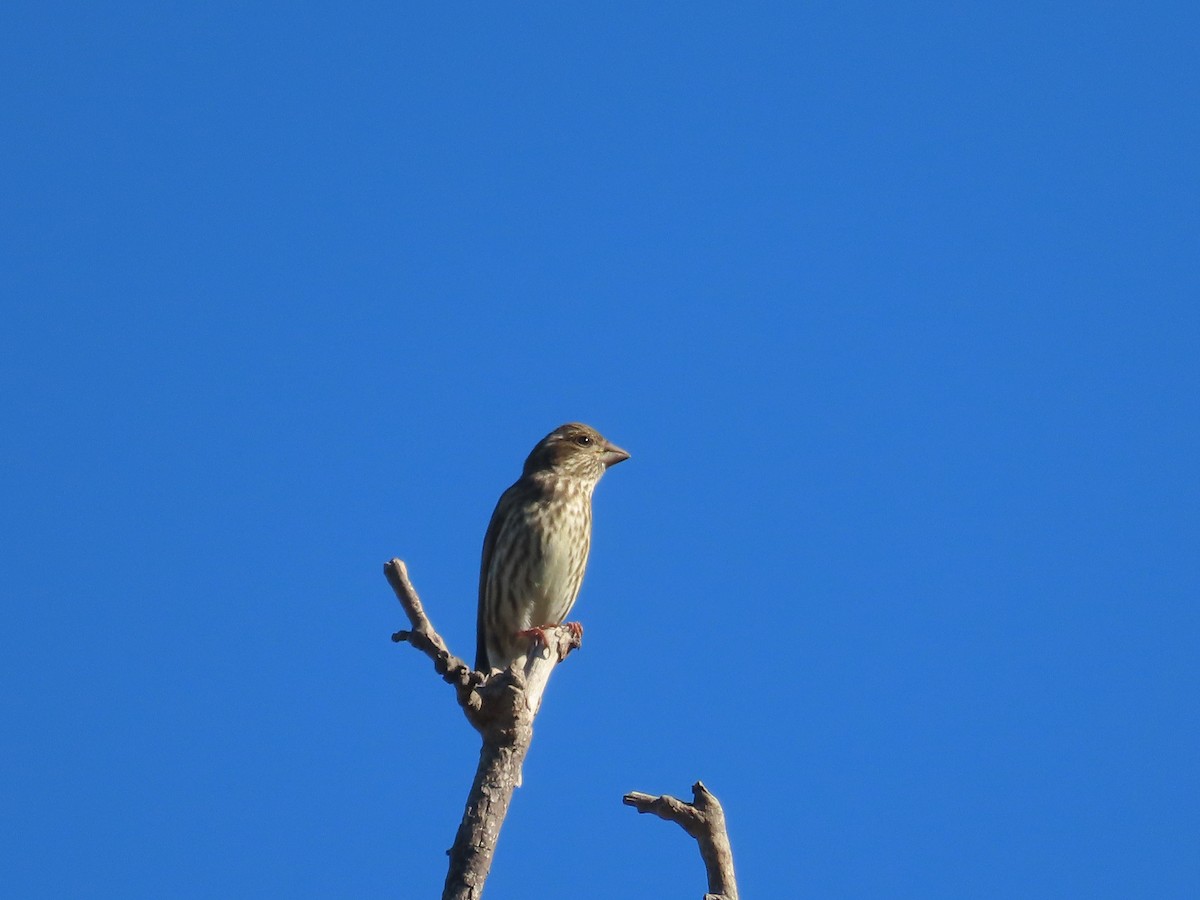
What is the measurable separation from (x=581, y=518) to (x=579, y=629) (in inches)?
56.8

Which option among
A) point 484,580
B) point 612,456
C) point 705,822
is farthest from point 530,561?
point 705,822

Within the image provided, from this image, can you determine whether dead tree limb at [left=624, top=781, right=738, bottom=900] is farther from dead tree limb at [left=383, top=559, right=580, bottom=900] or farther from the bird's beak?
the bird's beak

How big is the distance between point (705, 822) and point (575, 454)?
5.22m

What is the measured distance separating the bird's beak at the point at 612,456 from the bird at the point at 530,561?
0.44 m

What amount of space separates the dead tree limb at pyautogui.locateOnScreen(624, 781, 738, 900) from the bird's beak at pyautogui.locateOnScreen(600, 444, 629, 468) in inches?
205

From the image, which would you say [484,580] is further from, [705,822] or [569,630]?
[705,822]

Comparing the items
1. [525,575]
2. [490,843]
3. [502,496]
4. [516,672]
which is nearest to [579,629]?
[525,575]

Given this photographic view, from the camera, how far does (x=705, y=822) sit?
574 cm

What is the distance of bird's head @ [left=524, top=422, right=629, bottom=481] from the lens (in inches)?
416

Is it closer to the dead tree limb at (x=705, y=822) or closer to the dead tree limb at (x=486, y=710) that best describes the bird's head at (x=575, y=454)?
the dead tree limb at (x=486, y=710)

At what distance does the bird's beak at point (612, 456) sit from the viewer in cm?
1088

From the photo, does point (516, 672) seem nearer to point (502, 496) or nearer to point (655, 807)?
point (655, 807)

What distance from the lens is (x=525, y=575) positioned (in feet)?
32.1

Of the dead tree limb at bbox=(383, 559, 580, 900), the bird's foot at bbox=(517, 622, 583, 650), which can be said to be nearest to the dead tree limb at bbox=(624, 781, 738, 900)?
the dead tree limb at bbox=(383, 559, 580, 900)
